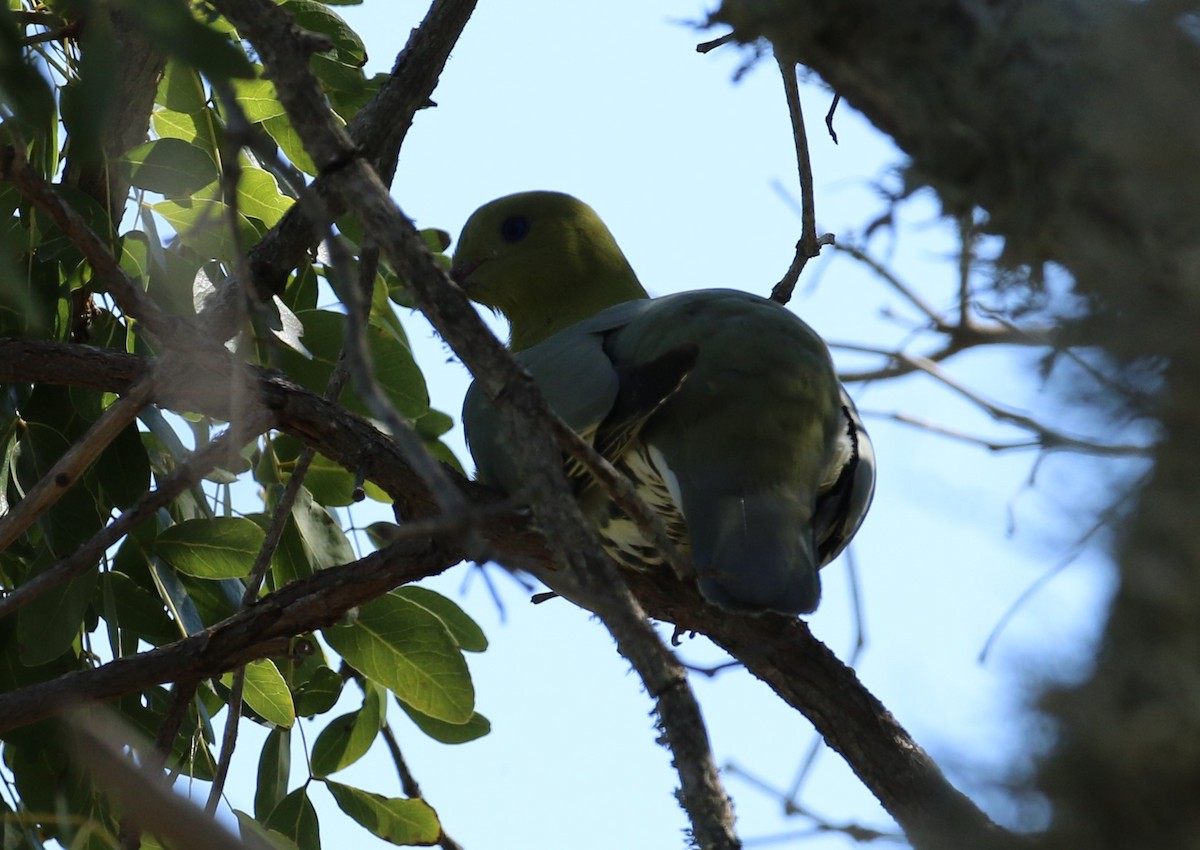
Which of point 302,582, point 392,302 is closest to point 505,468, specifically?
point 302,582

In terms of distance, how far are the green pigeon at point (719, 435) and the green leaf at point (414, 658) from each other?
0.87 feet

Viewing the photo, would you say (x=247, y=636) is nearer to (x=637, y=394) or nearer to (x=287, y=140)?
(x=637, y=394)

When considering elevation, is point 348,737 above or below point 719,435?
below

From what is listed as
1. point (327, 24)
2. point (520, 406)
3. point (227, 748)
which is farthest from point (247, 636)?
point (327, 24)

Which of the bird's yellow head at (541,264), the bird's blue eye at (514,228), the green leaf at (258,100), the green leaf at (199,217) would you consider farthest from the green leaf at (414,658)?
the bird's blue eye at (514,228)

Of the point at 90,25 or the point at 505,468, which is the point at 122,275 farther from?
the point at 505,468

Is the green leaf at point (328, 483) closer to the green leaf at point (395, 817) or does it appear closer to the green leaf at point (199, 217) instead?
the green leaf at point (199, 217)

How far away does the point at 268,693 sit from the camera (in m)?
2.08

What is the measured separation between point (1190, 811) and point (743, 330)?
1481 millimetres

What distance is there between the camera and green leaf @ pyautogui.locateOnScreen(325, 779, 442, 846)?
2139 mm

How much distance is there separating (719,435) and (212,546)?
83 cm

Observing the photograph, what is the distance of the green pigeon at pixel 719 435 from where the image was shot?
6.09ft

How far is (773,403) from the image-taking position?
2031 millimetres

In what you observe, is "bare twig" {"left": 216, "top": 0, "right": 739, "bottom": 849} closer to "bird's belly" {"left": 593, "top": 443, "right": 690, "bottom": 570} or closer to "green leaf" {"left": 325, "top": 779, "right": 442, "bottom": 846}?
"bird's belly" {"left": 593, "top": 443, "right": 690, "bottom": 570}
